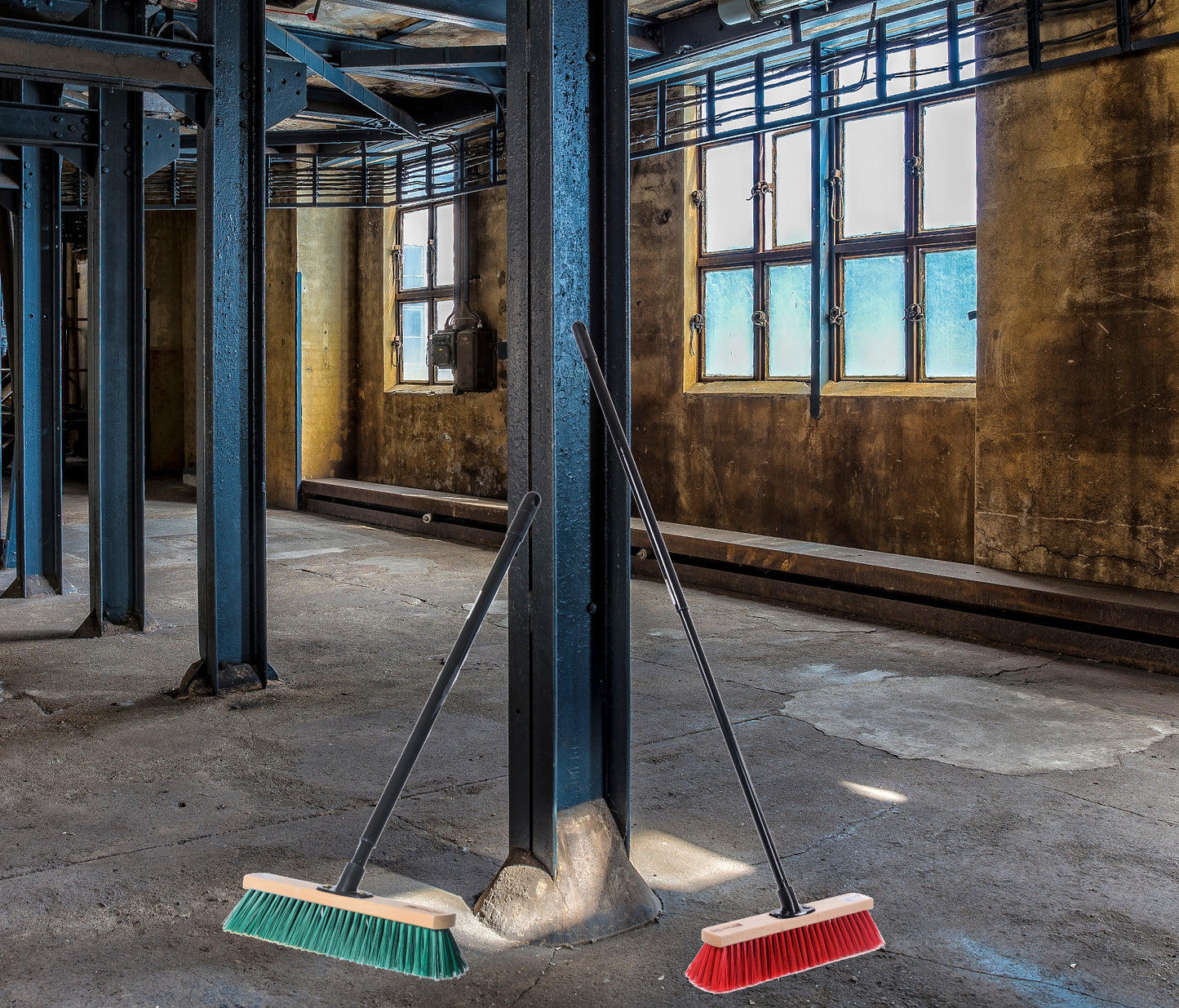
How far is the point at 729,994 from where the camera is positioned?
254 cm

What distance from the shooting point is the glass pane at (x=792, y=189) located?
26.6 ft

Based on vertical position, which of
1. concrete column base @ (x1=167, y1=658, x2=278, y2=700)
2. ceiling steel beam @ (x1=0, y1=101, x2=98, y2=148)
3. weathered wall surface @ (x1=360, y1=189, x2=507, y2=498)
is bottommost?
concrete column base @ (x1=167, y1=658, x2=278, y2=700)

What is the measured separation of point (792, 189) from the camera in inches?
324

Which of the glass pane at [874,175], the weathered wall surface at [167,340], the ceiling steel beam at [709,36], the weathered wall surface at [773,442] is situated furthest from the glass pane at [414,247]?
the glass pane at [874,175]

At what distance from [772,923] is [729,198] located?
7155 mm

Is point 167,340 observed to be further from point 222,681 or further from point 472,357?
point 222,681

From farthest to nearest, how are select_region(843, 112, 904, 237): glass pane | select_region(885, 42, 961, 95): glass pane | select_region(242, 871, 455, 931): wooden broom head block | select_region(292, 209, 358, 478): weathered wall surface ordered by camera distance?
select_region(292, 209, 358, 478): weathered wall surface → select_region(843, 112, 904, 237): glass pane → select_region(885, 42, 961, 95): glass pane → select_region(242, 871, 455, 931): wooden broom head block

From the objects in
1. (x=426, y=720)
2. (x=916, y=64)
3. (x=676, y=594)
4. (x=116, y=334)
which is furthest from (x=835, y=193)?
(x=426, y=720)

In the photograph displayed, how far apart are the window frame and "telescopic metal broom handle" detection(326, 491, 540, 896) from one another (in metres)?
9.14

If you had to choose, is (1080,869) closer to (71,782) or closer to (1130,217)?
(71,782)

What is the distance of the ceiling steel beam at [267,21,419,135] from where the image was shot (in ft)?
23.5

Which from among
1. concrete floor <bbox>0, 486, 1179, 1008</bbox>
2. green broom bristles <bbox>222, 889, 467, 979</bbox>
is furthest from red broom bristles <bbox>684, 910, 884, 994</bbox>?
green broom bristles <bbox>222, 889, 467, 979</bbox>

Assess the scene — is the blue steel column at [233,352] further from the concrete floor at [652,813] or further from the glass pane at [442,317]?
the glass pane at [442,317]

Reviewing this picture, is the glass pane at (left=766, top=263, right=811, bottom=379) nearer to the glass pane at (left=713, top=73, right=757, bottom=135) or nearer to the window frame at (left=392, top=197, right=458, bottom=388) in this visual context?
the glass pane at (left=713, top=73, right=757, bottom=135)
